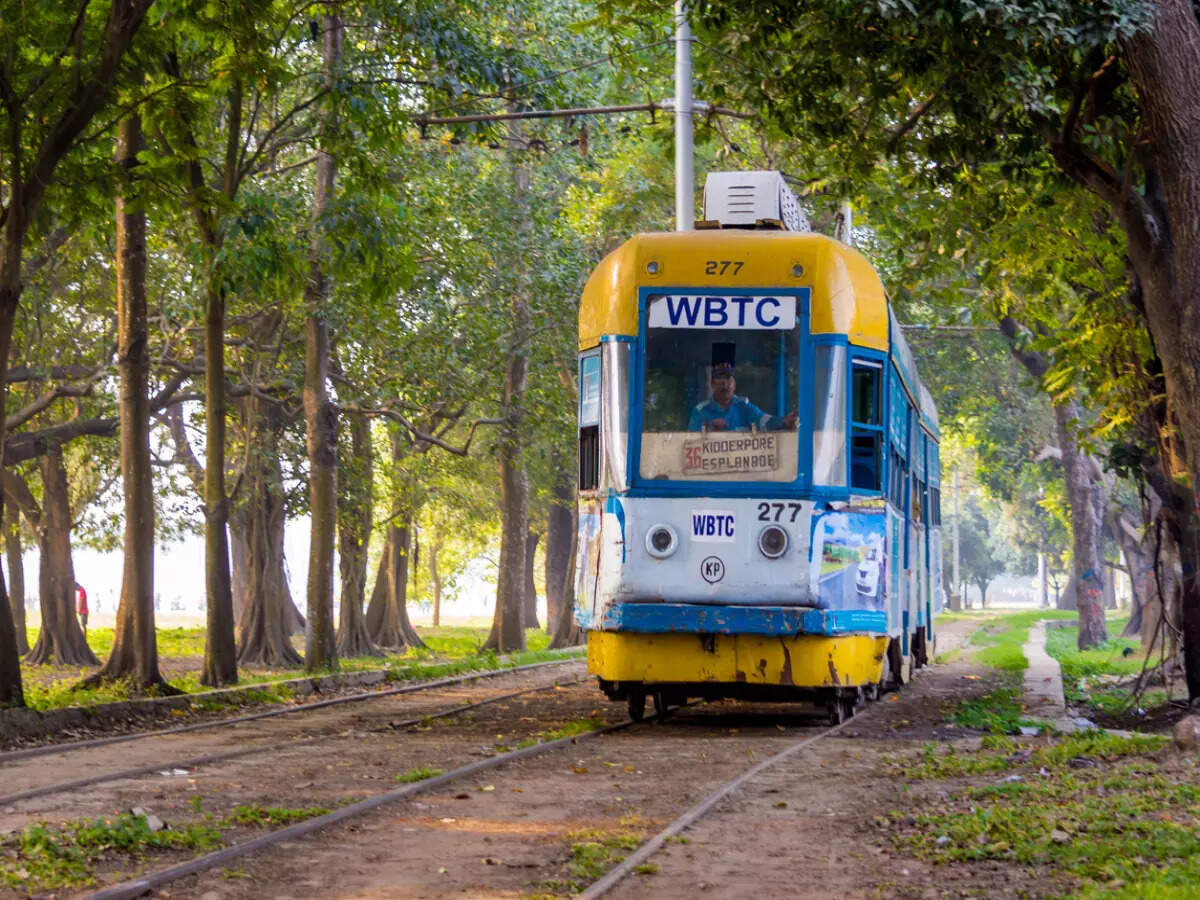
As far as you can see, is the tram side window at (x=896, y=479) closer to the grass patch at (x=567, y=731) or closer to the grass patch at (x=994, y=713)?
the grass patch at (x=994, y=713)

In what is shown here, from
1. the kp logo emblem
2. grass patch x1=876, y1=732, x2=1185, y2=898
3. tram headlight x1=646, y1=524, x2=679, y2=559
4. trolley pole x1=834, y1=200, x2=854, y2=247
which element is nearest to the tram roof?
tram headlight x1=646, y1=524, x2=679, y2=559

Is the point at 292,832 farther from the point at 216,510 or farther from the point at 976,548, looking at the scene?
the point at 976,548

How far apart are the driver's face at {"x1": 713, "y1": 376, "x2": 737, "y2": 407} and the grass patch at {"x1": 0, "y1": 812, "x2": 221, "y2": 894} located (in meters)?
6.31

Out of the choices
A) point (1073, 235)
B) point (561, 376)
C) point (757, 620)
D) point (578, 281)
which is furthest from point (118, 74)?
point (561, 376)

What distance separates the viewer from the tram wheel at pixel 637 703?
1596 cm

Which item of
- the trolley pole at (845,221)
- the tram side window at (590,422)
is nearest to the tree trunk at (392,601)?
the trolley pole at (845,221)

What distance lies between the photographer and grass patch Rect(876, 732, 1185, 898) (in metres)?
7.95

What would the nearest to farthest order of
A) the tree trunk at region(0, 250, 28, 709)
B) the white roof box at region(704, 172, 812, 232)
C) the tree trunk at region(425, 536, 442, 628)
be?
the tree trunk at region(0, 250, 28, 709), the white roof box at region(704, 172, 812, 232), the tree trunk at region(425, 536, 442, 628)

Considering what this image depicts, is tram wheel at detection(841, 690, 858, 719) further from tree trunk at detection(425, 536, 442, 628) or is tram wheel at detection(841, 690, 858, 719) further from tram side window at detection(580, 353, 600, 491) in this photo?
tree trunk at detection(425, 536, 442, 628)

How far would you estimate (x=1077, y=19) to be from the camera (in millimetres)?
12328

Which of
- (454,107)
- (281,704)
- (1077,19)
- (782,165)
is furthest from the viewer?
(782,165)

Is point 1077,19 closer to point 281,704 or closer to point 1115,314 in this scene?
point 1115,314

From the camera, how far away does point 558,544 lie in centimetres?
5112

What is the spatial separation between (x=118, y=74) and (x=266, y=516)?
57.9 feet
